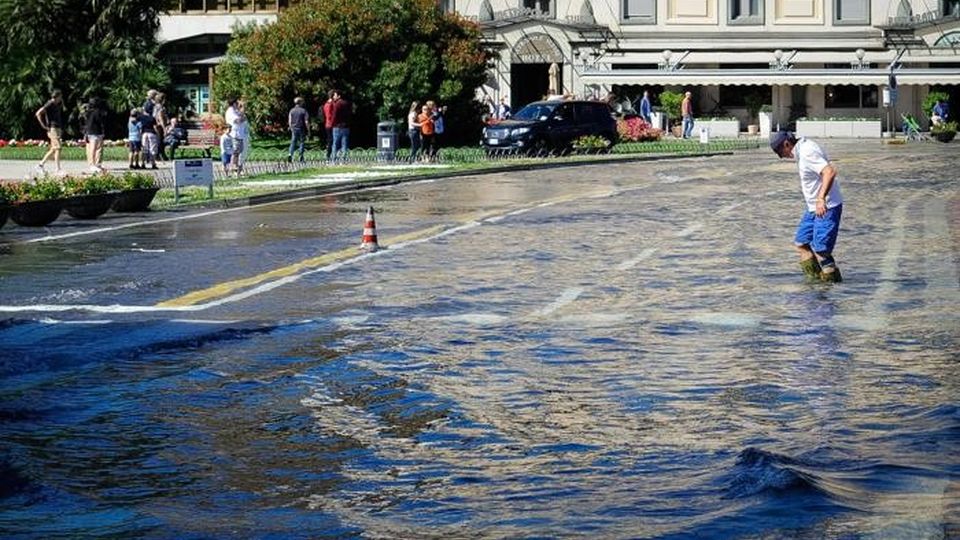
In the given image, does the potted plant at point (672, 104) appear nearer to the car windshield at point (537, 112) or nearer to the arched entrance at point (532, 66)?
the arched entrance at point (532, 66)

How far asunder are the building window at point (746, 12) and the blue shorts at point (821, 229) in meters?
60.3

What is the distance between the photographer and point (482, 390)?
10984 mm

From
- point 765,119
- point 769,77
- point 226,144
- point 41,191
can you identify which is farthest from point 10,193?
point 769,77

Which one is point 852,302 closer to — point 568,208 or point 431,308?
→ point 431,308

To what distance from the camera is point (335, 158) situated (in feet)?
143

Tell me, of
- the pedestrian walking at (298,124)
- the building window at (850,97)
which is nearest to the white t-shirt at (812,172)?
the pedestrian walking at (298,124)

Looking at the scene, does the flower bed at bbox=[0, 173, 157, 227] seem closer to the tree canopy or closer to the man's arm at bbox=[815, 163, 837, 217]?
the man's arm at bbox=[815, 163, 837, 217]

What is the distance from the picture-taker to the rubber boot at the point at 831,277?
53.6 feet

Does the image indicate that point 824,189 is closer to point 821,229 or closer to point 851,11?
point 821,229

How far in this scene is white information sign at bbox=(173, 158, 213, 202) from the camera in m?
29.2

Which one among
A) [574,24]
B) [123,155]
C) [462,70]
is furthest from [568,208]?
[574,24]

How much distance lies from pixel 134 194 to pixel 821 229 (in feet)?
46.0

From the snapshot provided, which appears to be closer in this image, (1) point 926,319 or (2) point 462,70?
(1) point 926,319

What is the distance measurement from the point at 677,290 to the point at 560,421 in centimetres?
629
